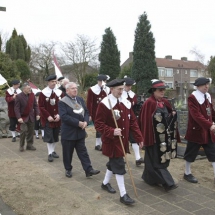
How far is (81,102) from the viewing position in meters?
6.00

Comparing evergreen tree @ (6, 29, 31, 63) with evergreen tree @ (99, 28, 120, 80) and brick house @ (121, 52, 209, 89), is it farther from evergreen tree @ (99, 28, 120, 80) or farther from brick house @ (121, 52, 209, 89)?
brick house @ (121, 52, 209, 89)

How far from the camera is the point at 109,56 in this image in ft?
90.1

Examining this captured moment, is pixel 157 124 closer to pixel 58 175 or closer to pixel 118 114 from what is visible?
pixel 118 114

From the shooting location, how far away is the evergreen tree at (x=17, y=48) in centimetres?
3859

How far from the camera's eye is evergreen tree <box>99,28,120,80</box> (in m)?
27.5

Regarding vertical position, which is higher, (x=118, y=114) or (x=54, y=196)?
(x=118, y=114)

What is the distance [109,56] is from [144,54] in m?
6.16

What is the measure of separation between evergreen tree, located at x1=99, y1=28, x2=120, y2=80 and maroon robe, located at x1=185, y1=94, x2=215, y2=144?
22.1 meters

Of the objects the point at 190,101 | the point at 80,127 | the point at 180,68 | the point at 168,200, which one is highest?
the point at 180,68

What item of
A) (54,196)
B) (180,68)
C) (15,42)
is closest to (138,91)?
(54,196)

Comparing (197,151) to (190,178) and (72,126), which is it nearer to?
(190,178)

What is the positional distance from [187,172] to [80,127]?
216 centimetres

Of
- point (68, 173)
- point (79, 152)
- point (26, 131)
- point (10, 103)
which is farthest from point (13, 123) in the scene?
point (79, 152)

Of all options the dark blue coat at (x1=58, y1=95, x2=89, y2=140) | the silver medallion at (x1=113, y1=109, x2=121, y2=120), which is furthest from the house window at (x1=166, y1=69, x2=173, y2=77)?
the silver medallion at (x1=113, y1=109, x2=121, y2=120)
